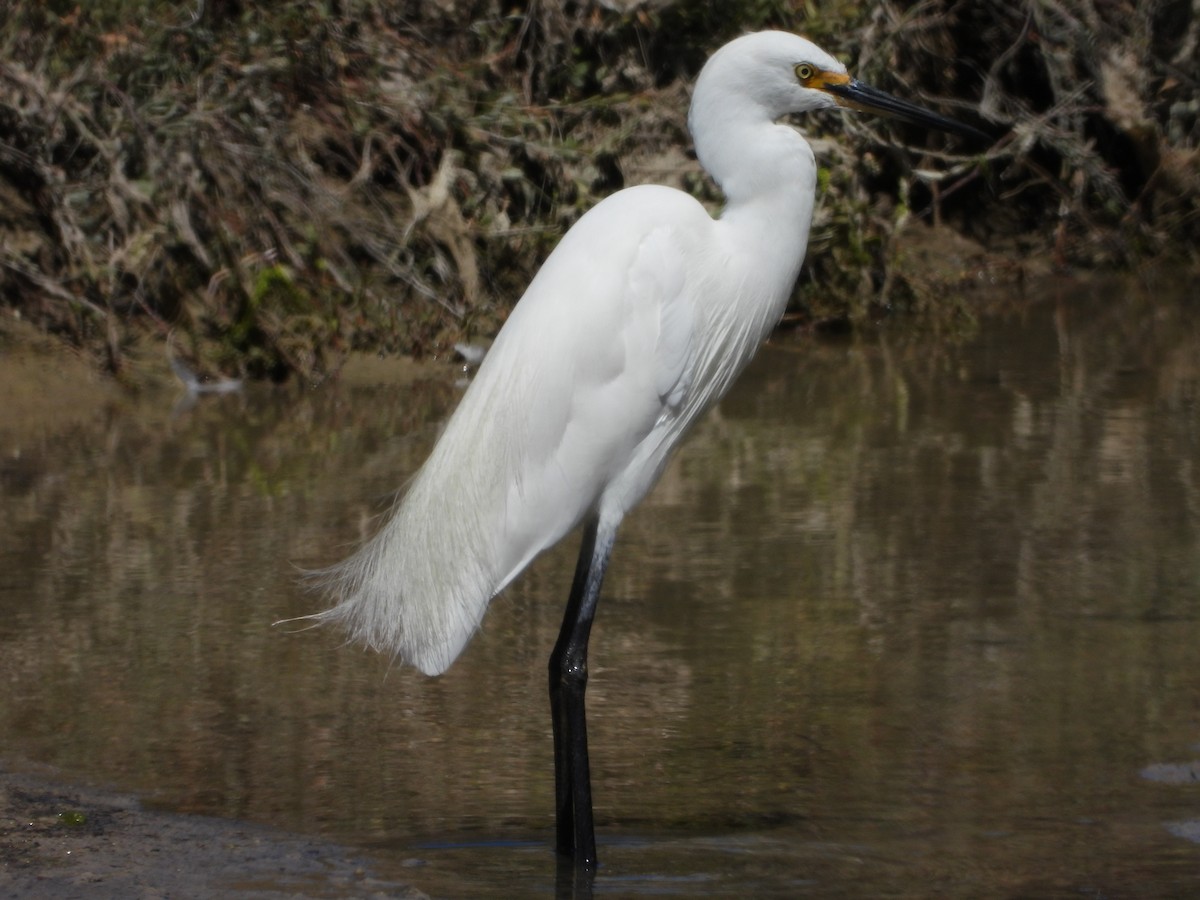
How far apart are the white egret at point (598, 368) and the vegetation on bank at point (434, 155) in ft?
13.4

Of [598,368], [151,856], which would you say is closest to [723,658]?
[598,368]

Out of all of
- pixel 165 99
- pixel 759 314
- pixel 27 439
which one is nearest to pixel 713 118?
pixel 759 314

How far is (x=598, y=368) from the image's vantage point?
321 cm

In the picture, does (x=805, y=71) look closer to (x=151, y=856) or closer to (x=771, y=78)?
(x=771, y=78)

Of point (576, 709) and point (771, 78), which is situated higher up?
point (771, 78)

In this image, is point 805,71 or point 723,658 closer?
point 805,71

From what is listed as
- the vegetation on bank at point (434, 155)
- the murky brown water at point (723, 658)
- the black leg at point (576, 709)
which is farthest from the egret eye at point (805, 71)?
the vegetation on bank at point (434, 155)

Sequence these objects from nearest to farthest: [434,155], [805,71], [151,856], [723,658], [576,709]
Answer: [151,856]
[576,709]
[805,71]
[723,658]
[434,155]

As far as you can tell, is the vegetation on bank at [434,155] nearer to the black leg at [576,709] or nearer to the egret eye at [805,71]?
the black leg at [576,709]

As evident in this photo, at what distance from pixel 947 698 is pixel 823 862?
0.87m

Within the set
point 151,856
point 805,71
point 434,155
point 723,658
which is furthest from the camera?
point 434,155

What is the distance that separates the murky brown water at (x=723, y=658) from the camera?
122 inches

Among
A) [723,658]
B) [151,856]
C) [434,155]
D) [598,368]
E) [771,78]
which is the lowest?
[723,658]

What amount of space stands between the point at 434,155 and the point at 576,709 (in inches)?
213
